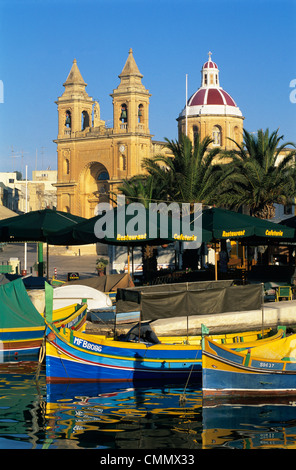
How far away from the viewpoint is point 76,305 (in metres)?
23.5

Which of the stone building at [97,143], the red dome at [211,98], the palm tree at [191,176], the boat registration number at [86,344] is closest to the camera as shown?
the boat registration number at [86,344]

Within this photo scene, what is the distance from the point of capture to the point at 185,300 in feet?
65.1

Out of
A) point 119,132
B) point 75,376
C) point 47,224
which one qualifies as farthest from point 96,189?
point 75,376

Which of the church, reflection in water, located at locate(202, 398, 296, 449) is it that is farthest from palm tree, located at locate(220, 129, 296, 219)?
the church

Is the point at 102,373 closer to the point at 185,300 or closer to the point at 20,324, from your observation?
the point at 185,300

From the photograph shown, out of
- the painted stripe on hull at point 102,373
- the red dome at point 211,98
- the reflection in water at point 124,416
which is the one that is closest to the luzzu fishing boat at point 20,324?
the painted stripe on hull at point 102,373

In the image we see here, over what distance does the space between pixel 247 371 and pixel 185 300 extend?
Result: 12.8 feet

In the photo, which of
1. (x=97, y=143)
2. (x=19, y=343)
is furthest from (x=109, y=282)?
(x=97, y=143)

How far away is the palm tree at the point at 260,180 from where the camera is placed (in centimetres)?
3634

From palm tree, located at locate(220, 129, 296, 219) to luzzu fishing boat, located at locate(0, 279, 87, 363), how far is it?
17.0 m

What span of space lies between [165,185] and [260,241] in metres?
12.4

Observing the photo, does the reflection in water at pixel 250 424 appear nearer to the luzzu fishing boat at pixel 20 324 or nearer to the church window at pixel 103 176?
the luzzu fishing boat at pixel 20 324

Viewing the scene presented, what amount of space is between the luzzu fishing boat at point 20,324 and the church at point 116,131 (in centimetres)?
5633

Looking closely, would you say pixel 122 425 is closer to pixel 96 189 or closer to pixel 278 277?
pixel 278 277
